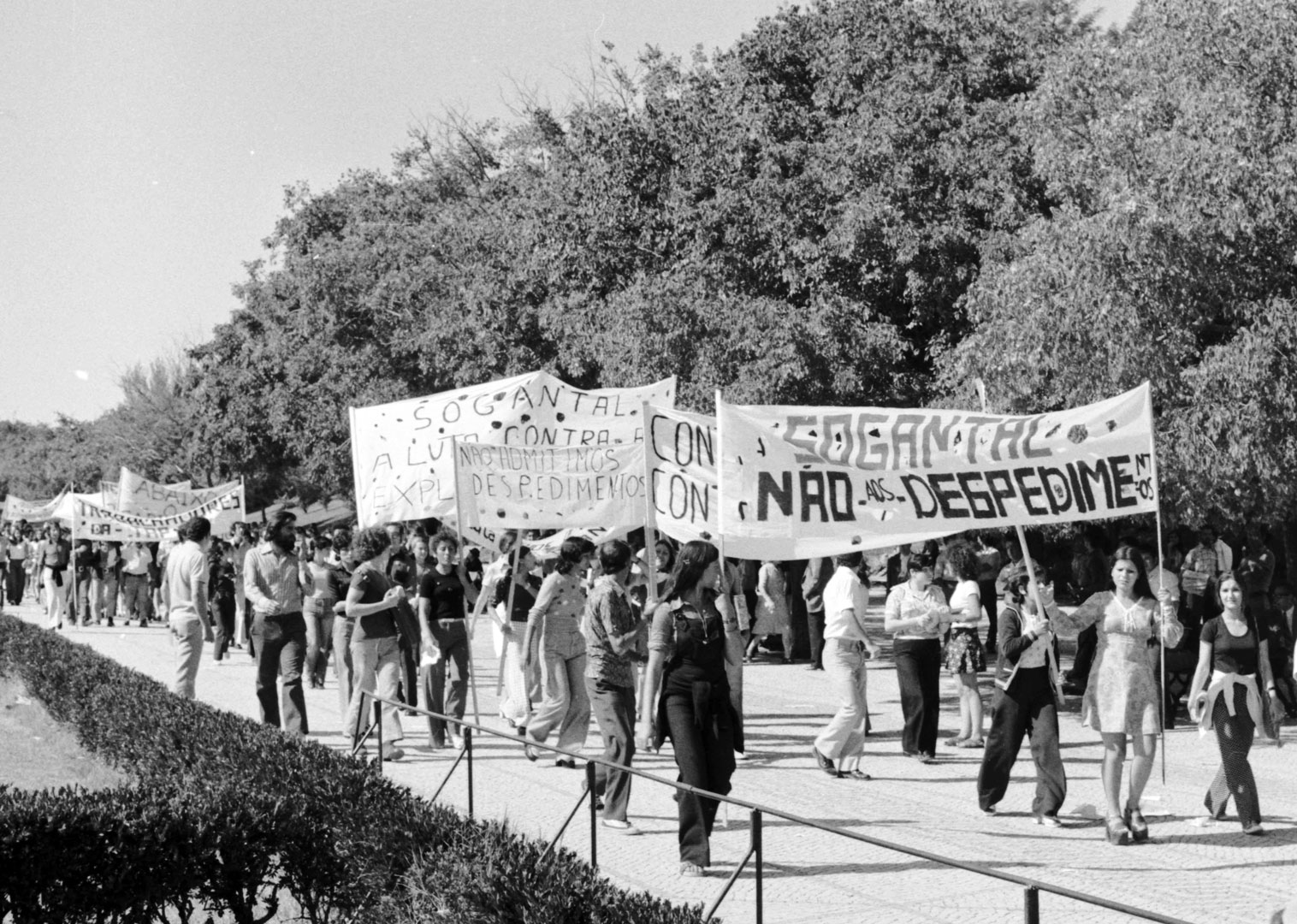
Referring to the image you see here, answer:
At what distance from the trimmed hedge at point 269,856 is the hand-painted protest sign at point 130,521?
58.9ft

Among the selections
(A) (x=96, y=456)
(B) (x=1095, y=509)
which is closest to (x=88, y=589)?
(B) (x=1095, y=509)

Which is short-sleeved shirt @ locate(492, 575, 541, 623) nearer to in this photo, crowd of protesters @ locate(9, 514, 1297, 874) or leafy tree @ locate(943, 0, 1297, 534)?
crowd of protesters @ locate(9, 514, 1297, 874)

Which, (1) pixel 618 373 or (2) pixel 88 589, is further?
(2) pixel 88 589

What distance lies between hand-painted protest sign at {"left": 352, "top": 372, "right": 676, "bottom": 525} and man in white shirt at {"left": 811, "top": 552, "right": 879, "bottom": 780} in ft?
11.5

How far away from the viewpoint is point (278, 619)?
1187 centimetres

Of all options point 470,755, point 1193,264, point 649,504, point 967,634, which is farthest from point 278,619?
point 1193,264

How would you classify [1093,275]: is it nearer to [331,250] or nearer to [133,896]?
[133,896]

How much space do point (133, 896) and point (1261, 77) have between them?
496 inches

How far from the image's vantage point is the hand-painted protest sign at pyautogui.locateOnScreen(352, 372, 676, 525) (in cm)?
1483

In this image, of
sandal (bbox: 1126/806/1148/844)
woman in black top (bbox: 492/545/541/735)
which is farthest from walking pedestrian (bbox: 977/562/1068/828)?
woman in black top (bbox: 492/545/541/735)

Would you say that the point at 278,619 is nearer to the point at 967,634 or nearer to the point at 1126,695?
the point at 967,634

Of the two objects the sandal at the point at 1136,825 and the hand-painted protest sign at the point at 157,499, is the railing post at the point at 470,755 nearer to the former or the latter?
the sandal at the point at 1136,825

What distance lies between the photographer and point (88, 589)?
28125 millimetres

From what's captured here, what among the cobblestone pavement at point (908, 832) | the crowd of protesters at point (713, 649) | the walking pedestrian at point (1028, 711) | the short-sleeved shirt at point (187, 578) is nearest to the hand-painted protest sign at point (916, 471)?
the crowd of protesters at point (713, 649)
